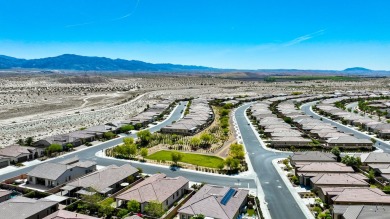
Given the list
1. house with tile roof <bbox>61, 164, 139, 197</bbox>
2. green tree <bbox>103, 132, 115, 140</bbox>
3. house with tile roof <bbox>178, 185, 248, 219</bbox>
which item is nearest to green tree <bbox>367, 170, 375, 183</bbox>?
house with tile roof <bbox>178, 185, 248, 219</bbox>

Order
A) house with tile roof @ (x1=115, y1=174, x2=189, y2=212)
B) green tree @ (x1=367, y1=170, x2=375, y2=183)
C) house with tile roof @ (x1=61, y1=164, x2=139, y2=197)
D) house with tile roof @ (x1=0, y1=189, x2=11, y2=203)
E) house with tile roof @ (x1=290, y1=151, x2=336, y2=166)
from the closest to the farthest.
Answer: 1. house with tile roof @ (x1=115, y1=174, x2=189, y2=212)
2. house with tile roof @ (x1=0, y1=189, x2=11, y2=203)
3. house with tile roof @ (x1=61, y1=164, x2=139, y2=197)
4. green tree @ (x1=367, y1=170, x2=375, y2=183)
5. house with tile roof @ (x1=290, y1=151, x2=336, y2=166)

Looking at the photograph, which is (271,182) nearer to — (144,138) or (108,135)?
(144,138)

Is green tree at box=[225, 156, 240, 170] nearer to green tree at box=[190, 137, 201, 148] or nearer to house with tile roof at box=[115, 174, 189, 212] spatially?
house with tile roof at box=[115, 174, 189, 212]

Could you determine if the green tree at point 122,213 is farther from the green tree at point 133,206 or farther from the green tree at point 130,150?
the green tree at point 130,150

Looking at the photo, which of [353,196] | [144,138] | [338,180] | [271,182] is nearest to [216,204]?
[271,182]

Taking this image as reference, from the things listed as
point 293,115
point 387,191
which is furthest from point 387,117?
point 387,191
